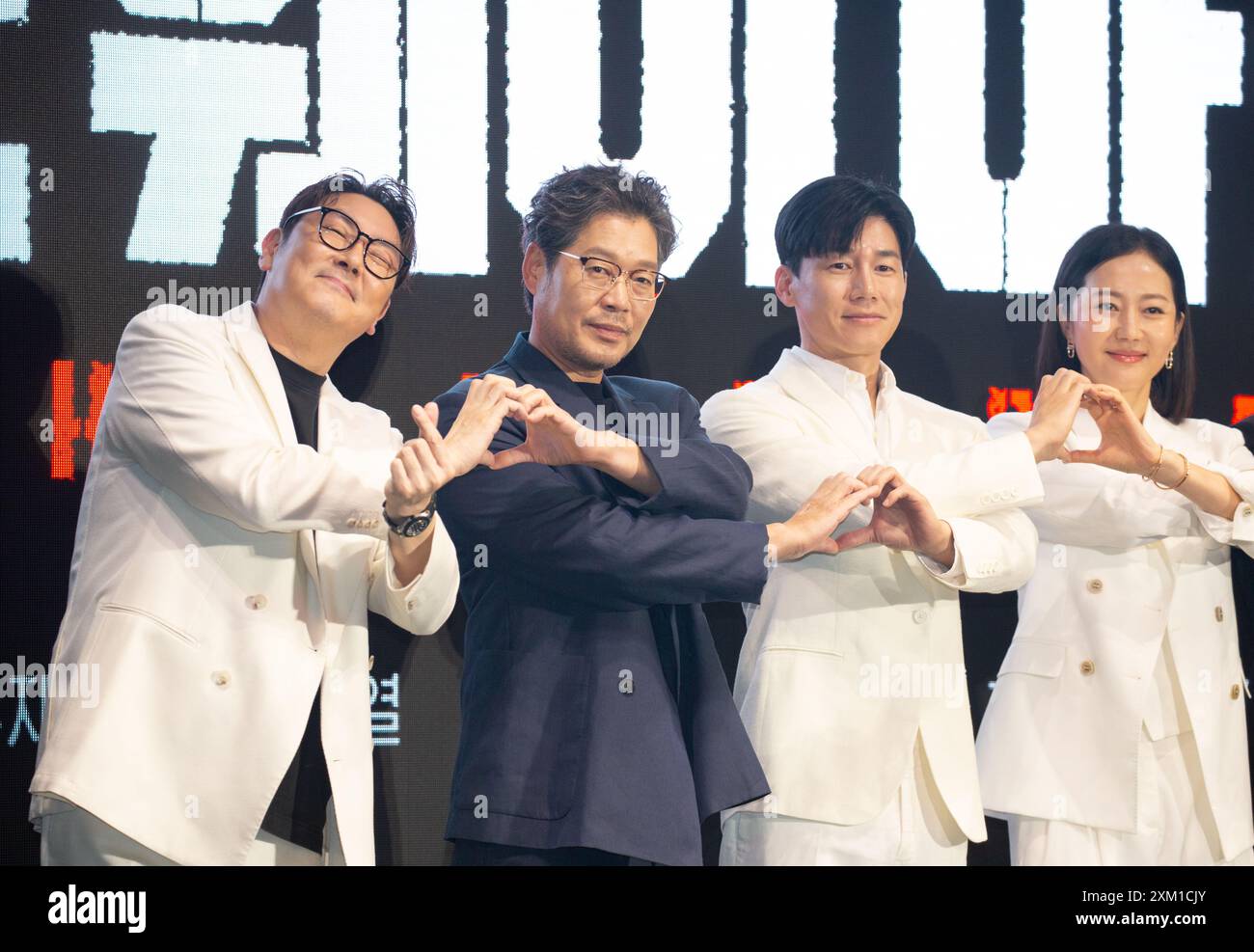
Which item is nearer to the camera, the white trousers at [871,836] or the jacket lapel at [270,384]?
the jacket lapel at [270,384]

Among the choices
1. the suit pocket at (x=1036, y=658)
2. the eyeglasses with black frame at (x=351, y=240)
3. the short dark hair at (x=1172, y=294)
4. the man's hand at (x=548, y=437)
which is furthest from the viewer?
the short dark hair at (x=1172, y=294)

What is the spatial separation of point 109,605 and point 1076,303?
8.13ft

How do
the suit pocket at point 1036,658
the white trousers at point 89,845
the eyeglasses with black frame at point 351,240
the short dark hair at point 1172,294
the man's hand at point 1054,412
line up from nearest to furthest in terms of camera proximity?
the white trousers at point 89,845 → the eyeglasses with black frame at point 351,240 → the man's hand at point 1054,412 → the suit pocket at point 1036,658 → the short dark hair at point 1172,294

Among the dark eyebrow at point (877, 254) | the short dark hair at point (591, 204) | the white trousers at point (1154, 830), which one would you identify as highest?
the short dark hair at point (591, 204)

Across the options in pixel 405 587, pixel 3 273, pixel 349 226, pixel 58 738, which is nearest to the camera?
pixel 58 738

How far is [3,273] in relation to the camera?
130 inches

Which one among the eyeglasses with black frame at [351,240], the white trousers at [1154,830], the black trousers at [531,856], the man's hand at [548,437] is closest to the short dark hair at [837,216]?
the man's hand at [548,437]

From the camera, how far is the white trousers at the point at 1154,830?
336cm

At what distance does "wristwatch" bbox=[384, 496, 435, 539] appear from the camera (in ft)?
8.71

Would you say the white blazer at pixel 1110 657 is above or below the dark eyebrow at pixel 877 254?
below

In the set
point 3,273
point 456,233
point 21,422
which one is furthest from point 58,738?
point 456,233

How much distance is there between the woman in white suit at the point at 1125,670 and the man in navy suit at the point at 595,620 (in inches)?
31.7

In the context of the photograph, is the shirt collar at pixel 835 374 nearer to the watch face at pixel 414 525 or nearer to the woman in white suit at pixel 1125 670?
the woman in white suit at pixel 1125 670

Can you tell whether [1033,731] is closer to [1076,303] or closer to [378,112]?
[1076,303]
